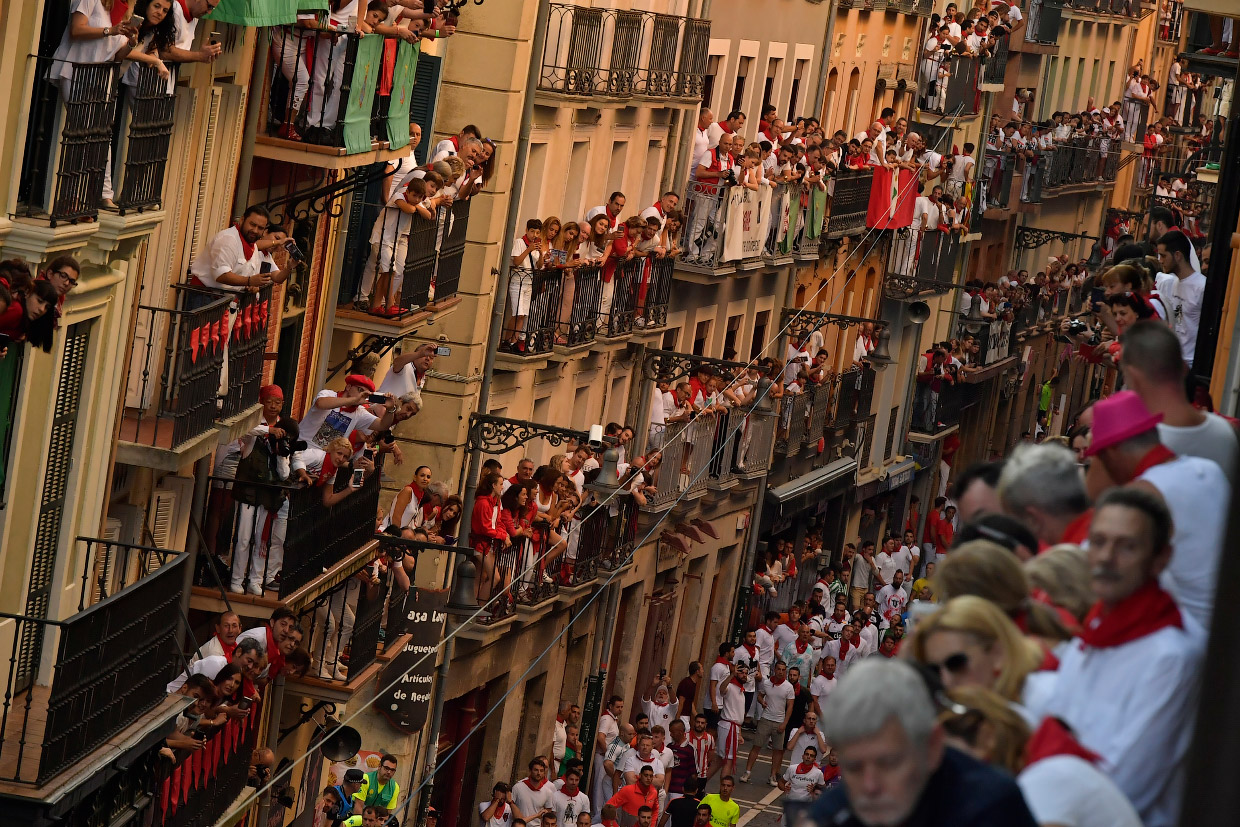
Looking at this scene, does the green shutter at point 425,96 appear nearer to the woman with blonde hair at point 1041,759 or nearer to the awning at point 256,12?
the awning at point 256,12

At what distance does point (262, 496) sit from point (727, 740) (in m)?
14.4

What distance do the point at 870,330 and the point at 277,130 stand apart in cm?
2851

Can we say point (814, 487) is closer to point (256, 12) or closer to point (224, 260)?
→ point (224, 260)

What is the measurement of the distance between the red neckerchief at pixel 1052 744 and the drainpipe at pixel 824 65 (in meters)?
38.0

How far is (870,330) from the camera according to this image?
49938 millimetres

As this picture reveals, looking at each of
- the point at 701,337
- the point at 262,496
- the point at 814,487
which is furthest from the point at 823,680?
the point at 262,496

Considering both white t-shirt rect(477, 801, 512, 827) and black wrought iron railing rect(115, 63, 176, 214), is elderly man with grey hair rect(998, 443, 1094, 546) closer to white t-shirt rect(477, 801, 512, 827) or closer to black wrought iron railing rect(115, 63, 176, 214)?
black wrought iron railing rect(115, 63, 176, 214)

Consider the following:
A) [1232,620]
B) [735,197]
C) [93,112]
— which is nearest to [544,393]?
[735,197]

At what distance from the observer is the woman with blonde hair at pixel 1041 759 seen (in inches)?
256

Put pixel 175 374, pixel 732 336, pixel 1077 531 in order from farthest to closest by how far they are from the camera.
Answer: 1. pixel 732 336
2. pixel 175 374
3. pixel 1077 531

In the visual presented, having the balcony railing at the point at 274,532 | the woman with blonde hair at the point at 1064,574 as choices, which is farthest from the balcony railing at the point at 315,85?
the woman with blonde hair at the point at 1064,574

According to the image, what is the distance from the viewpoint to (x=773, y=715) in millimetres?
36188

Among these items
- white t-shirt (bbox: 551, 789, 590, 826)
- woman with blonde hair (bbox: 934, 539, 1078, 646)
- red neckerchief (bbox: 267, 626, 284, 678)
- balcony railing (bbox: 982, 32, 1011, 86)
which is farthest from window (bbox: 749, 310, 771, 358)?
woman with blonde hair (bbox: 934, 539, 1078, 646)

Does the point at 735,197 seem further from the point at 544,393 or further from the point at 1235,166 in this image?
the point at 1235,166
